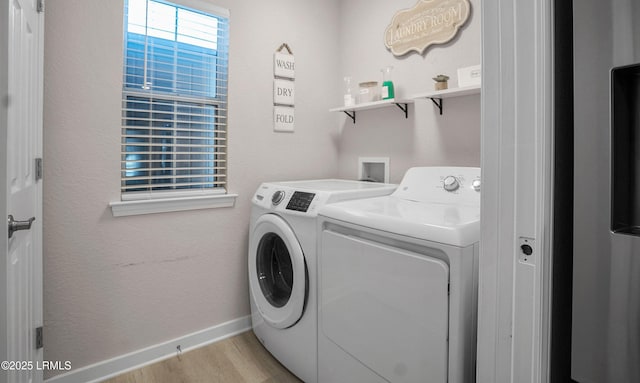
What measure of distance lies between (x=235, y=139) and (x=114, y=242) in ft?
2.95

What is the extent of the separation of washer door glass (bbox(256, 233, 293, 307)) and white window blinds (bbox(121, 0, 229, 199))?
0.50m

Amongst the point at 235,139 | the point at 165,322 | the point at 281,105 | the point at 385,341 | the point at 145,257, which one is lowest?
the point at 165,322

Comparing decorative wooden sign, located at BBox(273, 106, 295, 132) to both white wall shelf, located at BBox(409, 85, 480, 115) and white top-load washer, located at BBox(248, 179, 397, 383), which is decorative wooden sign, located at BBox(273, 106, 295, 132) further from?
white wall shelf, located at BBox(409, 85, 480, 115)

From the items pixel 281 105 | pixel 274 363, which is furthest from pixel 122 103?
pixel 274 363

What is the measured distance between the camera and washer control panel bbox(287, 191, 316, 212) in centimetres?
162

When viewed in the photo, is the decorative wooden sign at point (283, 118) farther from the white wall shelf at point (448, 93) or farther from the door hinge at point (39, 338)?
the door hinge at point (39, 338)

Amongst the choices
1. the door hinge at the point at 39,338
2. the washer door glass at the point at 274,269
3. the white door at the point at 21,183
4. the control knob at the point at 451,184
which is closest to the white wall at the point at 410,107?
the control knob at the point at 451,184

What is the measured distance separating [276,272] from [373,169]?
1.02 meters

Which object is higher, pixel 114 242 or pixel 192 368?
Answer: pixel 114 242

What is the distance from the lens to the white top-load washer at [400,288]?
3.27ft

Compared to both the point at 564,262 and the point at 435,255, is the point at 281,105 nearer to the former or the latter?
the point at 435,255

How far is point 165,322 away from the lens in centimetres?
194

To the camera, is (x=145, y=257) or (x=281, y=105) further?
(x=281, y=105)

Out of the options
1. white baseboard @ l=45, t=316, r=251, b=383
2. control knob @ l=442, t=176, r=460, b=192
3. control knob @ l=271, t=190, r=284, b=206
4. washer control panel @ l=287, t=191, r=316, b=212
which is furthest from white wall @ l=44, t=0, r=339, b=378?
control knob @ l=442, t=176, r=460, b=192
